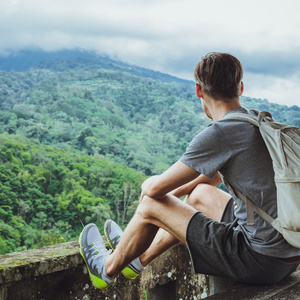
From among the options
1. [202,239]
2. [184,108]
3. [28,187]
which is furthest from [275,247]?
[184,108]

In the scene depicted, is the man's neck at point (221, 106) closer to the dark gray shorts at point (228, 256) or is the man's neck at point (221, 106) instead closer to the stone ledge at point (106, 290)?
the dark gray shorts at point (228, 256)

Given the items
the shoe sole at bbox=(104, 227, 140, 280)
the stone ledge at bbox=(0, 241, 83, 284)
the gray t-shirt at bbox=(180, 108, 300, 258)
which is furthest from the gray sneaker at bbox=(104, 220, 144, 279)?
the gray t-shirt at bbox=(180, 108, 300, 258)

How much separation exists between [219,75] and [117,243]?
787 mm

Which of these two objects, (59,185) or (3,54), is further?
(3,54)

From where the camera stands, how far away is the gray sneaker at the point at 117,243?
4.87ft

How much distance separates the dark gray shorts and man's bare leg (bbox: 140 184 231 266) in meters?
0.18

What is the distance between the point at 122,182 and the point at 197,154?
98.0 feet

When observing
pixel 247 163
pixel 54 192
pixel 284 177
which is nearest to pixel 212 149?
pixel 247 163

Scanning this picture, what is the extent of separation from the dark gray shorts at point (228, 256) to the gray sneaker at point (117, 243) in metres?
0.25

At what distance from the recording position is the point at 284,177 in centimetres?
113

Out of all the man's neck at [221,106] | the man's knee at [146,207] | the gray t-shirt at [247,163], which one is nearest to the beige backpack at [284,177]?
the gray t-shirt at [247,163]

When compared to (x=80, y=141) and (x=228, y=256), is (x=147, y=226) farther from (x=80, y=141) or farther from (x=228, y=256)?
(x=80, y=141)

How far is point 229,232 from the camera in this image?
1.32m

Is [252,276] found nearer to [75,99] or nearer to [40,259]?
[40,259]
